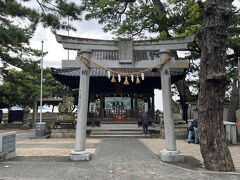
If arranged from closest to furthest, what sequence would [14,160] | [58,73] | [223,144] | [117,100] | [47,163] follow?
[223,144] < [47,163] < [14,160] < [58,73] < [117,100]

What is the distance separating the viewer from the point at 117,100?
14.0 m

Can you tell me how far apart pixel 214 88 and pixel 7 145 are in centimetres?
712

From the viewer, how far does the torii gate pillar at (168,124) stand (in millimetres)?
5851

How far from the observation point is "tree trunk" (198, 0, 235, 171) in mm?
4867

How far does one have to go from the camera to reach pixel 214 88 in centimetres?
498

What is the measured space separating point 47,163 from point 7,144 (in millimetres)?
1847

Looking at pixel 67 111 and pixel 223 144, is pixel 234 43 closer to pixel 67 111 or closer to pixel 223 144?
pixel 223 144

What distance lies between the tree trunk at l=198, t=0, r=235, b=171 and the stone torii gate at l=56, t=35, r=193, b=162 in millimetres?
1135

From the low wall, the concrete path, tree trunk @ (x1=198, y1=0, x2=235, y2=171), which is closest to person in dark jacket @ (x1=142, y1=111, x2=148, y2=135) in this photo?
the concrete path

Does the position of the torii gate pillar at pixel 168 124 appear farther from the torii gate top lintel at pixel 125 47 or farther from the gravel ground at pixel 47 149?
the gravel ground at pixel 47 149

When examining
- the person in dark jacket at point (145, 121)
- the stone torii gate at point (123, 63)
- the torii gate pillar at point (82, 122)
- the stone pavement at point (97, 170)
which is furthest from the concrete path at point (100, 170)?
the person in dark jacket at point (145, 121)

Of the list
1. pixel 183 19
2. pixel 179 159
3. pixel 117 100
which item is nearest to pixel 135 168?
pixel 179 159

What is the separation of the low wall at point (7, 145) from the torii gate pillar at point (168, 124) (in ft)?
17.8

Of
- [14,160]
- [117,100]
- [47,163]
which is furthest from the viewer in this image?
[117,100]
